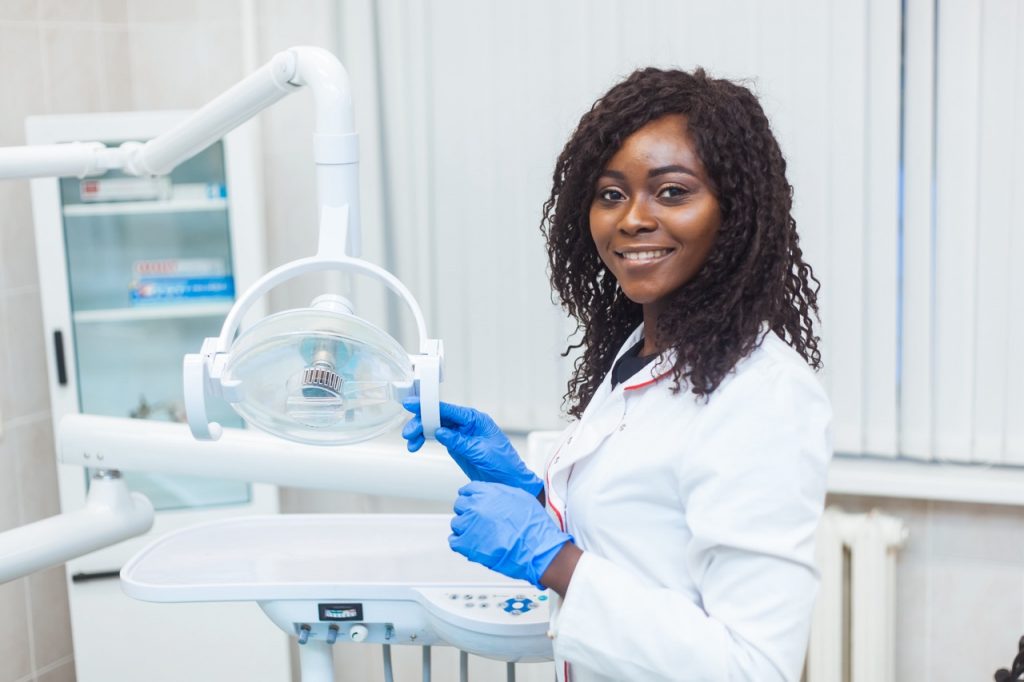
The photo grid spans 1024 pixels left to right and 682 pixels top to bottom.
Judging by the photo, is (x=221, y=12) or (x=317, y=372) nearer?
(x=317, y=372)

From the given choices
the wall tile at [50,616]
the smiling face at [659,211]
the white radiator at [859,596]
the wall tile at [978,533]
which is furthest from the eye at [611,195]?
the wall tile at [50,616]

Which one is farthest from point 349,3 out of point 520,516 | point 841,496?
point 520,516

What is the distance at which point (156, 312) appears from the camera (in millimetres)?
2682

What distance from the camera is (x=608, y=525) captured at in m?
1.20

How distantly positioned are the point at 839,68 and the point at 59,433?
165 cm

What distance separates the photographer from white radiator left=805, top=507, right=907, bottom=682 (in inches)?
89.3

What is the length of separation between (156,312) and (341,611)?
1.46m

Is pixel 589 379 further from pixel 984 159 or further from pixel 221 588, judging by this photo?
pixel 984 159

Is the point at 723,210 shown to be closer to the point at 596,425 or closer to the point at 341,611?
the point at 596,425

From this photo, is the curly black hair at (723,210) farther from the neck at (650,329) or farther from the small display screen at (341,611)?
the small display screen at (341,611)

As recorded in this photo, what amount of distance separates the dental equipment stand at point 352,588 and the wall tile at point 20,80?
146cm

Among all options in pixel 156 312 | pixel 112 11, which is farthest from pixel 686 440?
pixel 112 11

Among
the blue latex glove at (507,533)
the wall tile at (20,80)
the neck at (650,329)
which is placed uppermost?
the wall tile at (20,80)

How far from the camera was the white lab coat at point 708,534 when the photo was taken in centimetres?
105
